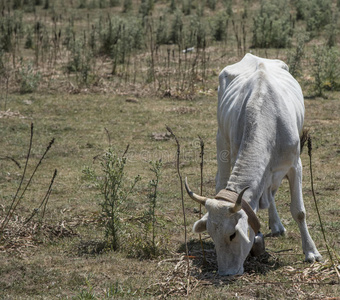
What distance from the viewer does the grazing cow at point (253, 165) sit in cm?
504

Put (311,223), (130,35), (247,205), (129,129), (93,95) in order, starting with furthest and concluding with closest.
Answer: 1. (130,35)
2. (93,95)
3. (129,129)
4. (311,223)
5. (247,205)

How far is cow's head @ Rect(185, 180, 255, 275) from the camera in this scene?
4965 mm

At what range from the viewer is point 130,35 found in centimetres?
1891

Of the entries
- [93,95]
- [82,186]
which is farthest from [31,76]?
[82,186]

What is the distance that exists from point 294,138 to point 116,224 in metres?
2.18

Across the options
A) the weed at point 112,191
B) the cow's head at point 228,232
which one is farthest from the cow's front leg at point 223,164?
the cow's head at point 228,232

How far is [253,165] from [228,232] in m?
0.76

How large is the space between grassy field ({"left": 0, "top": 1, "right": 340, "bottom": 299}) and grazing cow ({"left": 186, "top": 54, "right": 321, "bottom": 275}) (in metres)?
0.32

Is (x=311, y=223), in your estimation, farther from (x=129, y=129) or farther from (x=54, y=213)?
(x=129, y=129)

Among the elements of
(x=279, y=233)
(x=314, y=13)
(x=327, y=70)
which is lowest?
(x=279, y=233)

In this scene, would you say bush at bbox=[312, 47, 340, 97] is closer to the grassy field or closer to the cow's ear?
the grassy field

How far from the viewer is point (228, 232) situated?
16.3ft

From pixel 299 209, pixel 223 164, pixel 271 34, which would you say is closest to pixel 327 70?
pixel 271 34

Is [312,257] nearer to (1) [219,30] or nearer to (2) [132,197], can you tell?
(2) [132,197]
